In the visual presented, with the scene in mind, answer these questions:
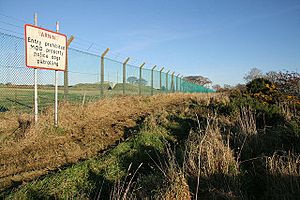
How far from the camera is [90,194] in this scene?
3256 mm

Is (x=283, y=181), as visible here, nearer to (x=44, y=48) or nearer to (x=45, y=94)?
(x=44, y=48)

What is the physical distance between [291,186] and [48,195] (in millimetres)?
2821

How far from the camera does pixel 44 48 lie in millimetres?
6023

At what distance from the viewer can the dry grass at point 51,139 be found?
4074mm

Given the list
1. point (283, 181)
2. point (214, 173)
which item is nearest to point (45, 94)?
point (214, 173)

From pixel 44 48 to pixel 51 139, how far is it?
2205mm

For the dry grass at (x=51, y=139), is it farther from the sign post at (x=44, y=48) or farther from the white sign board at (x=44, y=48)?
the white sign board at (x=44, y=48)

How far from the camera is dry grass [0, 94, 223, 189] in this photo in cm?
407

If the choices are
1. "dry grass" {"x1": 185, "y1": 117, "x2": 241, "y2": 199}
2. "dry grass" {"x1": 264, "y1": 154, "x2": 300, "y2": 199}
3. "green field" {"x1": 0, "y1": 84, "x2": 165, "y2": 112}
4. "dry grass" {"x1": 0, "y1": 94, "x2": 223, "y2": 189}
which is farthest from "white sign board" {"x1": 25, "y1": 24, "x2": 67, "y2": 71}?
"dry grass" {"x1": 264, "y1": 154, "x2": 300, "y2": 199}

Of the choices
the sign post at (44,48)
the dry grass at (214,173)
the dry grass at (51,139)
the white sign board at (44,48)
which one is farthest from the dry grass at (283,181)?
the white sign board at (44,48)

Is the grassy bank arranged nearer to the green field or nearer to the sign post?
the sign post

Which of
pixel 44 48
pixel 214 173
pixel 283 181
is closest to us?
pixel 283 181

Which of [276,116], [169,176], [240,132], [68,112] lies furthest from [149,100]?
[169,176]

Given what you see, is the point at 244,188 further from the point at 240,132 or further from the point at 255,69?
the point at 255,69
